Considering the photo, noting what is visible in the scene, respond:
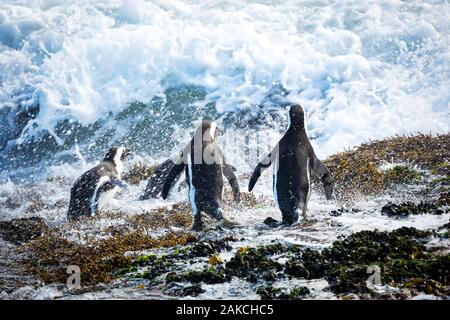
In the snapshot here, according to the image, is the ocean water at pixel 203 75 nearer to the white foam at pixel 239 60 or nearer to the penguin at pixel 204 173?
the white foam at pixel 239 60

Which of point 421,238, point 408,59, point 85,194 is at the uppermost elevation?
point 408,59

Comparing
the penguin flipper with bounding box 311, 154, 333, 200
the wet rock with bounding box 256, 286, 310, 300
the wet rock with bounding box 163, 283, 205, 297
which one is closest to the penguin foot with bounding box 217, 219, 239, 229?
the penguin flipper with bounding box 311, 154, 333, 200

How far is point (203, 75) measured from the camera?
15.8 metres

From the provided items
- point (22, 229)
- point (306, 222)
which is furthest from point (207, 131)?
point (22, 229)

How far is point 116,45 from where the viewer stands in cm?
1658

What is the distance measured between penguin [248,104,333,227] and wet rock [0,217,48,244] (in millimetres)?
2944

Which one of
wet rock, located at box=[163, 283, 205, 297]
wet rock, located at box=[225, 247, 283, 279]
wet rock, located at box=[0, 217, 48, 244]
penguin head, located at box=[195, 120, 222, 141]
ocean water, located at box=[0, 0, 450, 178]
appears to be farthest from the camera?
ocean water, located at box=[0, 0, 450, 178]

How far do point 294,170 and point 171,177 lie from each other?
5.17ft

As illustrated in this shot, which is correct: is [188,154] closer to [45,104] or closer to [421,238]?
[421,238]

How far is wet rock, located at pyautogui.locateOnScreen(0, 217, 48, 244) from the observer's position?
7.31m

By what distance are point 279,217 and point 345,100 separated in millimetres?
8887

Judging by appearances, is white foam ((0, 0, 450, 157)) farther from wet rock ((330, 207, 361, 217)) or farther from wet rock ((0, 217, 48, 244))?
wet rock ((0, 217, 48, 244))

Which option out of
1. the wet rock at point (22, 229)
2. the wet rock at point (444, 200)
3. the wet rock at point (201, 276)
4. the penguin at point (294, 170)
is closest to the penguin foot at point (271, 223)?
the penguin at point (294, 170)
